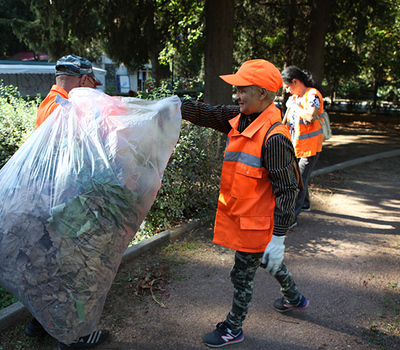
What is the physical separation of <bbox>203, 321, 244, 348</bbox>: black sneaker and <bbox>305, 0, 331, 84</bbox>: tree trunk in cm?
730

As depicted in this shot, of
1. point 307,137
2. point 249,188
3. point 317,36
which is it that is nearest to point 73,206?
point 249,188

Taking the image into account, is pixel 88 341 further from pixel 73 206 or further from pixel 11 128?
pixel 11 128

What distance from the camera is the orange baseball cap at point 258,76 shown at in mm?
2059

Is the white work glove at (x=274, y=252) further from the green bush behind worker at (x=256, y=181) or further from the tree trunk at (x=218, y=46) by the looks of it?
the tree trunk at (x=218, y=46)

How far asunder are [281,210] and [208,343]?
107cm

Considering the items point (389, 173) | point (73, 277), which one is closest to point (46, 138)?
point (73, 277)

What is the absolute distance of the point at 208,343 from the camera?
2.41 metres

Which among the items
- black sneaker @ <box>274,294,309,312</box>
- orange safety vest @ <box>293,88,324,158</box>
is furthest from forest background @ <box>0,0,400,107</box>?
black sneaker @ <box>274,294,309,312</box>

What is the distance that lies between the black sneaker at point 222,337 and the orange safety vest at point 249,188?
668mm

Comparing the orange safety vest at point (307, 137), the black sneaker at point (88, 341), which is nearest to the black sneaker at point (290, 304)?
the black sneaker at point (88, 341)

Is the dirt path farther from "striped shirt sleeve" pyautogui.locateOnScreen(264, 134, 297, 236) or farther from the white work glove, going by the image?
"striped shirt sleeve" pyautogui.locateOnScreen(264, 134, 297, 236)

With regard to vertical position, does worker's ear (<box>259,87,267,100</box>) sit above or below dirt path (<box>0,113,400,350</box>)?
above

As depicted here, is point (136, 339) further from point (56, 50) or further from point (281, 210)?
point (56, 50)

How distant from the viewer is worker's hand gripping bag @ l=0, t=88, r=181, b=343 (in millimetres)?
1894
